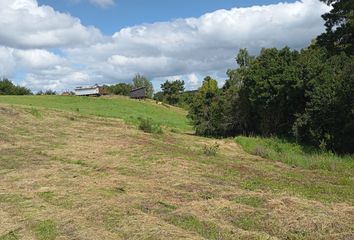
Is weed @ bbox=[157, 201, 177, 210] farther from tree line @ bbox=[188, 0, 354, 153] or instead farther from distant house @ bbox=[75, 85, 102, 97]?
distant house @ bbox=[75, 85, 102, 97]

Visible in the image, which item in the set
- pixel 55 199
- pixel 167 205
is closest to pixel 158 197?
pixel 167 205

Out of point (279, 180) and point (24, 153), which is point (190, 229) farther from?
point (24, 153)

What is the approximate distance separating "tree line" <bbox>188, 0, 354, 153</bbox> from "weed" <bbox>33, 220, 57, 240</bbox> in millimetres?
19164

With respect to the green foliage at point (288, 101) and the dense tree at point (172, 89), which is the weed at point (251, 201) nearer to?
the green foliage at point (288, 101)

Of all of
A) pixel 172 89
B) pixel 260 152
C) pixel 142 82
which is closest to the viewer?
pixel 260 152

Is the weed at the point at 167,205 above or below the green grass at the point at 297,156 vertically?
above

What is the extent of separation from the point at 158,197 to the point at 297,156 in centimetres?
1178

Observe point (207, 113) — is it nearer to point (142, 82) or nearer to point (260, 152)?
point (260, 152)

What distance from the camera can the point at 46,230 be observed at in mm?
7906

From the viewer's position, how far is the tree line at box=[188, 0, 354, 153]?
2552cm

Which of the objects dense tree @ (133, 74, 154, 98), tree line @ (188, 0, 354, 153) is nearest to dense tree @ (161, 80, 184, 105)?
dense tree @ (133, 74, 154, 98)

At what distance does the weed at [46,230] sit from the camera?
7.59m

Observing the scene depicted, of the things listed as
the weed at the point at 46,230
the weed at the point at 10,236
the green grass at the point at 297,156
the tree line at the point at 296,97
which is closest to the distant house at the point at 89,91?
the tree line at the point at 296,97

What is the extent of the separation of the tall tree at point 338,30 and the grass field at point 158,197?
2054 centimetres
